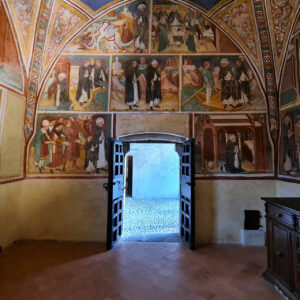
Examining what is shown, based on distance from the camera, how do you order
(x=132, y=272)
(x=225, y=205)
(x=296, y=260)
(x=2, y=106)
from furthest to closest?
(x=225, y=205) → (x=2, y=106) → (x=132, y=272) → (x=296, y=260)

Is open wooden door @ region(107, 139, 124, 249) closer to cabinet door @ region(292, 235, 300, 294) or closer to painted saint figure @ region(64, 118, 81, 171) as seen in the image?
painted saint figure @ region(64, 118, 81, 171)

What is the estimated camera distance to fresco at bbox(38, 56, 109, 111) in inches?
212

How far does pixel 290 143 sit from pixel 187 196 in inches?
109

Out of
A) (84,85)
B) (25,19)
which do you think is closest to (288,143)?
(84,85)

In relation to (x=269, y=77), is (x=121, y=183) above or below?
below

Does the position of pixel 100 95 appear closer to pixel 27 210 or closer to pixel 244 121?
pixel 27 210

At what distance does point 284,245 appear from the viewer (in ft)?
10.0

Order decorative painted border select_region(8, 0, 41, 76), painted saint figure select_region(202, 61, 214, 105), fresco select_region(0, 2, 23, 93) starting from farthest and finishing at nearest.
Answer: painted saint figure select_region(202, 61, 214, 105), decorative painted border select_region(8, 0, 41, 76), fresco select_region(0, 2, 23, 93)

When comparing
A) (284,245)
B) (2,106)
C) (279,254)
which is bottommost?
(279,254)

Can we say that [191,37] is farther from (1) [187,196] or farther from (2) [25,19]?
(1) [187,196]

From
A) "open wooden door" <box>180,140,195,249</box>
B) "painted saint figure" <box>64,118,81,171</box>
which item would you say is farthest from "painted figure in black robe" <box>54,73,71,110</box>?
"open wooden door" <box>180,140,195,249</box>

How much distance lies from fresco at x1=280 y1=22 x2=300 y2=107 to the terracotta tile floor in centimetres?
370

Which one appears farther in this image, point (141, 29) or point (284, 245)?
point (141, 29)

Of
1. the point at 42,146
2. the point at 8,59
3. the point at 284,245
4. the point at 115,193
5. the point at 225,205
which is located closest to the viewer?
the point at 284,245
